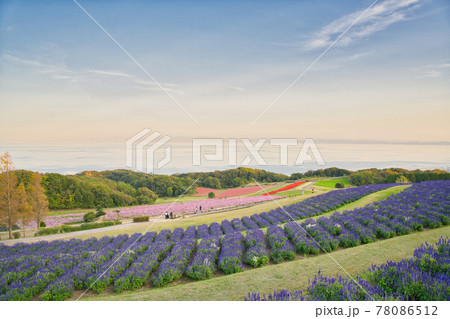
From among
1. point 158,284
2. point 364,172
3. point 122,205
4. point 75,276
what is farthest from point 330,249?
point 122,205

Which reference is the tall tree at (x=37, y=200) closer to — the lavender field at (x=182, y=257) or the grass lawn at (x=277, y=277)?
the lavender field at (x=182, y=257)

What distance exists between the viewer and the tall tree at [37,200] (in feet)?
74.0

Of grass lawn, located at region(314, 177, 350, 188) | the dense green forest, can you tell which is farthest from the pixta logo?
grass lawn, located at region(314, 177, 350, 188)

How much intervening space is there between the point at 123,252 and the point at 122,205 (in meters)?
23.9

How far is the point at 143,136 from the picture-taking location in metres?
20.3

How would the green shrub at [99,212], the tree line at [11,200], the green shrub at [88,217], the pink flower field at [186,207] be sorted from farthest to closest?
the pink flower field at [186,207] → the green shrub at [99,212] → the green shrub at [88,217] → the tree line at [11,200]

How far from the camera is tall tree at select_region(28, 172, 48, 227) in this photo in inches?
888

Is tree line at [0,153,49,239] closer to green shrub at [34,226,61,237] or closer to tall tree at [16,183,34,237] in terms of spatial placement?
tall tree at [16,183,34,237]

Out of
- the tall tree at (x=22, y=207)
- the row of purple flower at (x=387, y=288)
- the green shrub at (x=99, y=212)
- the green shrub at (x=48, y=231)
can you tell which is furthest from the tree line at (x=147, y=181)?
the row of purple flower at (x=387, y=288)

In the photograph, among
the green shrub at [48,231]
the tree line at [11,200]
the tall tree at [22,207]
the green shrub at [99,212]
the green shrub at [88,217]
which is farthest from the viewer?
the green shrub at [99,212]

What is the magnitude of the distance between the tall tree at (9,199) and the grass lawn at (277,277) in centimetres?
1590

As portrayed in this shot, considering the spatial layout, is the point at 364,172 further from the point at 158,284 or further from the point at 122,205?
the point at 122,205
